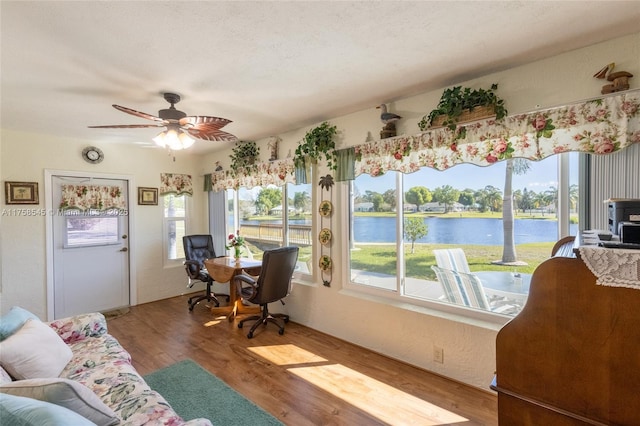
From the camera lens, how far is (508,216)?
7.61 feet

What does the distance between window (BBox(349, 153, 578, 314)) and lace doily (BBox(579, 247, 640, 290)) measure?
128 cm

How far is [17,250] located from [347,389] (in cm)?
399

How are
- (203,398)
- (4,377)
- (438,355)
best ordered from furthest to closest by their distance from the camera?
1. (438,355)
2. (203,398)
3. (4,377)

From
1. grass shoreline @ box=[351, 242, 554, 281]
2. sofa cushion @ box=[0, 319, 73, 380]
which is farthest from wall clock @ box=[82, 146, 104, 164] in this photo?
grass shoreline @ box=[351, 242, 554, 281]

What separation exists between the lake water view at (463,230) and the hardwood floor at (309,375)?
110 cm

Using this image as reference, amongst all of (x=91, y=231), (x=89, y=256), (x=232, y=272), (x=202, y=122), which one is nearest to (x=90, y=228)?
(x=91, y=231)

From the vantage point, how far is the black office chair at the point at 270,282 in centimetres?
319

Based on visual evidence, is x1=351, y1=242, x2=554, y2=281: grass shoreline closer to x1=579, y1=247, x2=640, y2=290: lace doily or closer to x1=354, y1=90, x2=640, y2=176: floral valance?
x1=354, y1=90, x2=640, y2=176: floral valance

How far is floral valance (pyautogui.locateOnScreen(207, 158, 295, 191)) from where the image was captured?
3.68 metres

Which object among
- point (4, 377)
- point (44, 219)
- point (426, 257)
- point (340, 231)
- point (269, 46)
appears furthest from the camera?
point (44, 219)

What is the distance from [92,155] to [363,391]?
14.1 ft

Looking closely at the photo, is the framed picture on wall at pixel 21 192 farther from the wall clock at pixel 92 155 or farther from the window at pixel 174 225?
the window at pixel 174 225

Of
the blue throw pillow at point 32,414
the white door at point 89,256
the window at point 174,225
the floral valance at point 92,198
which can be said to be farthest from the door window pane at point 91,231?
the blue throw pillow at point 32,414

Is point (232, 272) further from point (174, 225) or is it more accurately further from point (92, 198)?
point (92, 198)
